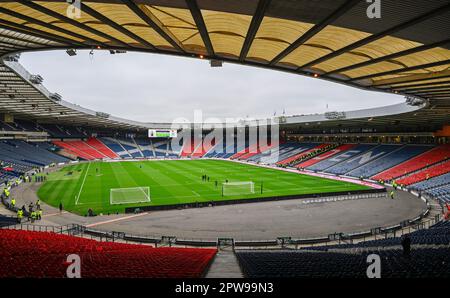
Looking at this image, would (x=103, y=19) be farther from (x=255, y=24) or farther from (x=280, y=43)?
(x=280, y=43)

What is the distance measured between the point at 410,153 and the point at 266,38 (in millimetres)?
51460

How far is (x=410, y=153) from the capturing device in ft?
169

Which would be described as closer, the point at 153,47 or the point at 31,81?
the point at 153,47

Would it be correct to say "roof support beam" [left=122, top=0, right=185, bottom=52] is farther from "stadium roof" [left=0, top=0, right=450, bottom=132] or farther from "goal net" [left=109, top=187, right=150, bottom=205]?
"goal net" [left=109, top=187, right=150, bottom=205]

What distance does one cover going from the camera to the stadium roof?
24.5ft

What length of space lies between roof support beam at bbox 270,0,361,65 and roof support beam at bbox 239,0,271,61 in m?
1.59

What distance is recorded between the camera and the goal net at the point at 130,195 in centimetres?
3114

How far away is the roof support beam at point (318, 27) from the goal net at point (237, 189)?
80.7ft

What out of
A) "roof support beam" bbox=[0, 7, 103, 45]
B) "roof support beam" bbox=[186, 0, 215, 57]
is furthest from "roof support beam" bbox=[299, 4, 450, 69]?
"roof support beam" bbox=[0, 7, 103, 45]

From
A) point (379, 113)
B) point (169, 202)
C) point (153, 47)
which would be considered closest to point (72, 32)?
point (153, 47)

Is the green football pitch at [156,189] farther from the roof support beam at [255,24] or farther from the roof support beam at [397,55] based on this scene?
the roof support beam at [397,55]

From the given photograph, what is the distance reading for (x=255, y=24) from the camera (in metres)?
8.81
